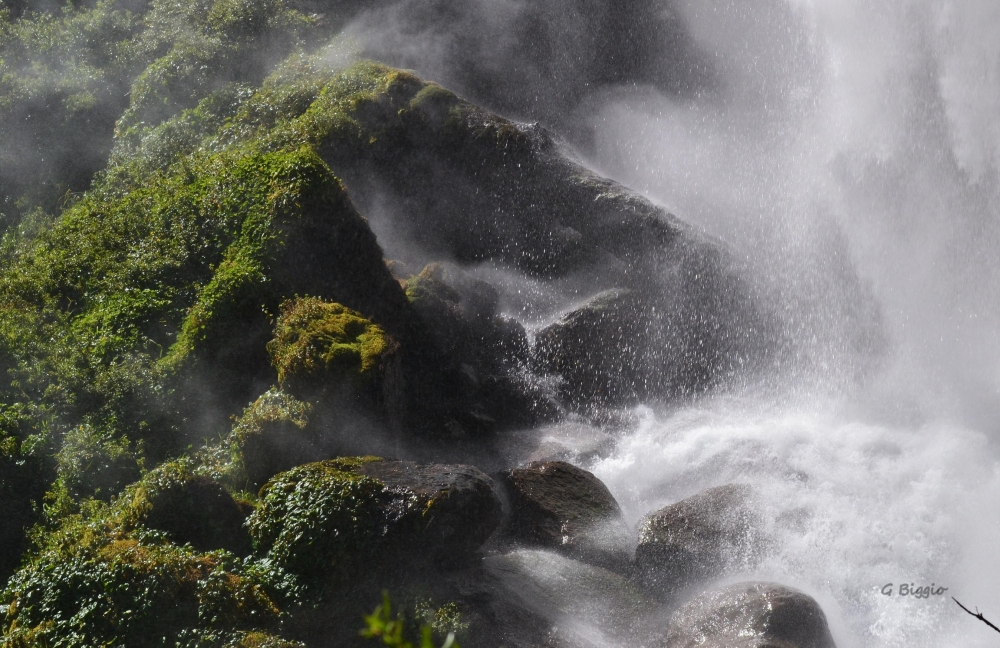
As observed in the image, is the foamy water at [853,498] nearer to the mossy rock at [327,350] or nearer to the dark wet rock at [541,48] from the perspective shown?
the mossy rock at [327,350]

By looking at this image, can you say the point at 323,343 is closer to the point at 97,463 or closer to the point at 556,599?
the point at 97,463

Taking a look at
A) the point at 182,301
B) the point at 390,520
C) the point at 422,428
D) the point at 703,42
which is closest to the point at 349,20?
the point at 703,42

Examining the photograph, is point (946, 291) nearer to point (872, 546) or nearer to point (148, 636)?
point (872, 546)

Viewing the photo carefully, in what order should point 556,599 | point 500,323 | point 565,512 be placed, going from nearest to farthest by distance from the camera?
point 556,599
point 565,512
point 500,323

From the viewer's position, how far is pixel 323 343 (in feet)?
36.2

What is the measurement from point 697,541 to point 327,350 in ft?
17.1

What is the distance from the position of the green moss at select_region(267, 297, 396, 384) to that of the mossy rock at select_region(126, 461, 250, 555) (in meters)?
1.96

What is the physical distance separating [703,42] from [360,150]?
10.8m

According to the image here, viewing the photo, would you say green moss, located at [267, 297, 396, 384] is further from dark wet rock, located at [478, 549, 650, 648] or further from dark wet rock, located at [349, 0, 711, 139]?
dark wet rock, located at [349, 0, 711, 139]

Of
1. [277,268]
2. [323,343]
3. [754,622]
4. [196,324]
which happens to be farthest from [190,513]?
[754,622]

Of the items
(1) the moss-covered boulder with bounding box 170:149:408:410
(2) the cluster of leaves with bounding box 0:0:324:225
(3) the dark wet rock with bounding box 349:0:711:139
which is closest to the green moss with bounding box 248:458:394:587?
(1) the moss-covered boulder with bounding box 170:149:408:410

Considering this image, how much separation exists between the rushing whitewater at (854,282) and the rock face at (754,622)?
2.92 feet

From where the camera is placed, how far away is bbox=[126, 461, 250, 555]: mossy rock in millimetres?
9156

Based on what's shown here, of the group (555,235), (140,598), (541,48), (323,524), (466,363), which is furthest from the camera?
(541,48)
